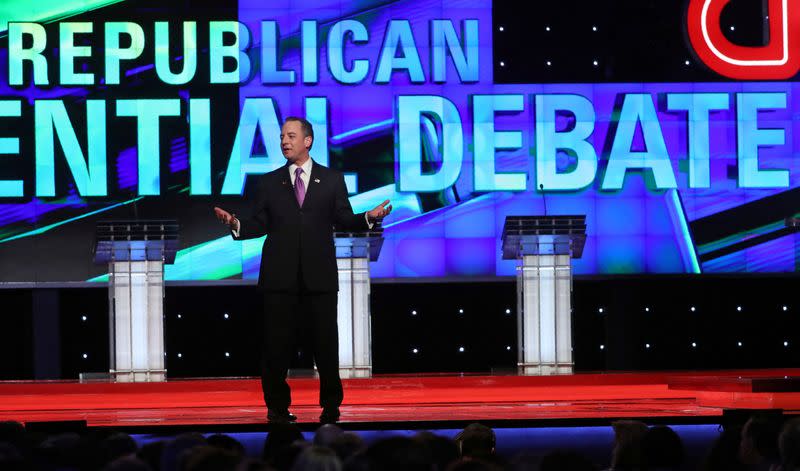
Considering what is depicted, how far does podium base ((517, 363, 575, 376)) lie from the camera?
868 cm

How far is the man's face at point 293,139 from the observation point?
556 centimetres

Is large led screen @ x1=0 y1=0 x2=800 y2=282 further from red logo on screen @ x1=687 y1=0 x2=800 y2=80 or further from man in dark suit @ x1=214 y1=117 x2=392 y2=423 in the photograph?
man in dark suit @ x1=214 y1=117 x2=392 y2=423

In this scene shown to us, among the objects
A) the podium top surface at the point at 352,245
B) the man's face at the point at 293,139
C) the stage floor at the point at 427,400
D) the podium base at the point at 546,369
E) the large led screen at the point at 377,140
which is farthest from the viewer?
the large led screen at the point at 377,140

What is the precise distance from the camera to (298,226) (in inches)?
221

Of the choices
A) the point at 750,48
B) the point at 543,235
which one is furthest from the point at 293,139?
the point at 750,48

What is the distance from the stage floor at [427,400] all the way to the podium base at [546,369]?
0.07m

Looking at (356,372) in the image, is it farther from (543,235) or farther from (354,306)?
(543,235)

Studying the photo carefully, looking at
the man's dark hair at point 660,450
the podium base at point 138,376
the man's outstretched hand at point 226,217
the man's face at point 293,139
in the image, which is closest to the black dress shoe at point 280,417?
the man's outstretched hand at point 226,217

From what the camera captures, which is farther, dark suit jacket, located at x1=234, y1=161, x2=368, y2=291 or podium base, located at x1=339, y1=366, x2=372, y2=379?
podium base, located at x1=339, y1=366, x2=372, y2=379

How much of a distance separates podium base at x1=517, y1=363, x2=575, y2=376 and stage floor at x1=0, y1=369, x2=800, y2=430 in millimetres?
74

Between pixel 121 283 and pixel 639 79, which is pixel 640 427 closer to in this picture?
pixel 121 283

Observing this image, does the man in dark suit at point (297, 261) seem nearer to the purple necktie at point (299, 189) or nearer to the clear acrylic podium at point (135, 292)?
the purple necktie at point (299, 189)

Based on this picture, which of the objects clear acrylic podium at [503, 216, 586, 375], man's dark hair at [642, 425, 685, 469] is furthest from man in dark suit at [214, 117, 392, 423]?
clear acrylic podium at [503, 216, 586, 375]

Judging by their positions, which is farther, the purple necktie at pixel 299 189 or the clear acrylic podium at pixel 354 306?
the clear acrylic podium at pixel 354 306
